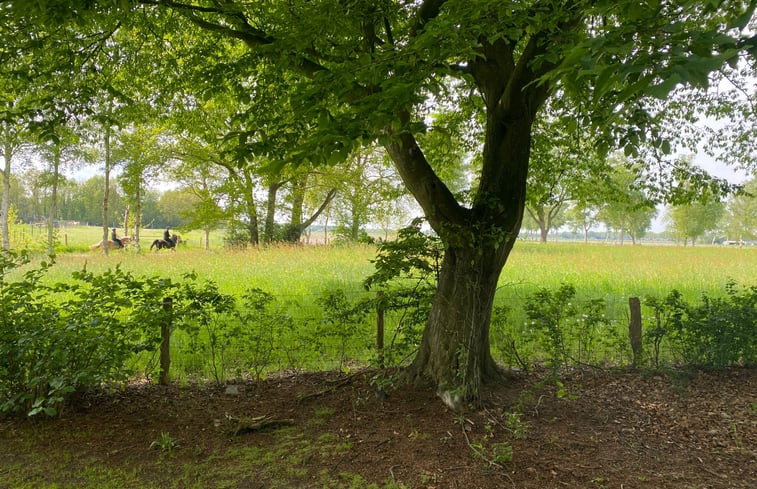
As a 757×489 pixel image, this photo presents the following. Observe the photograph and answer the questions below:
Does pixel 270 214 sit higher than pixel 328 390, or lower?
higher

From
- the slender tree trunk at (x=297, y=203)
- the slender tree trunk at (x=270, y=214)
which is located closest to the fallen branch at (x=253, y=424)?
the slender tree trunk at (x=297, y=203)

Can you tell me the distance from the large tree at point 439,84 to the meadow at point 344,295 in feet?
3.00

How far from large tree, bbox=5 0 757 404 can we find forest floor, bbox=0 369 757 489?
2.00 feet

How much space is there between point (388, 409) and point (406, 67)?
3274mm

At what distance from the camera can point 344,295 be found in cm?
684

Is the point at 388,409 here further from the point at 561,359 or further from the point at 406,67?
the point at 406,67

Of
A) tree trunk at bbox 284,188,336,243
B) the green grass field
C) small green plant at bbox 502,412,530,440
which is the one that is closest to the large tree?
small green plant at bbox 502,412,530,440

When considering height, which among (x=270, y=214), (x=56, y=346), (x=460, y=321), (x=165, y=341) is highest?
(x=270, y=214)

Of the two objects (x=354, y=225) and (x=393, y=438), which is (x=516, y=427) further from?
(x=354, y=225)

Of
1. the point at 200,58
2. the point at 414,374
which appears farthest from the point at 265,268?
the point at 414,374

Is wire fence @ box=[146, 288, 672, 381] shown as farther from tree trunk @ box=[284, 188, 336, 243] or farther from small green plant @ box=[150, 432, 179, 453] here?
tree trunk @ box=[284, 188, 336, 243]

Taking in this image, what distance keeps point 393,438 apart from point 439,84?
3.01m

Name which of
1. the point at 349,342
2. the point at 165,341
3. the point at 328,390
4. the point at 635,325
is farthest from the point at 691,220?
the point at 165,341

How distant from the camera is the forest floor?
11.0 feet
